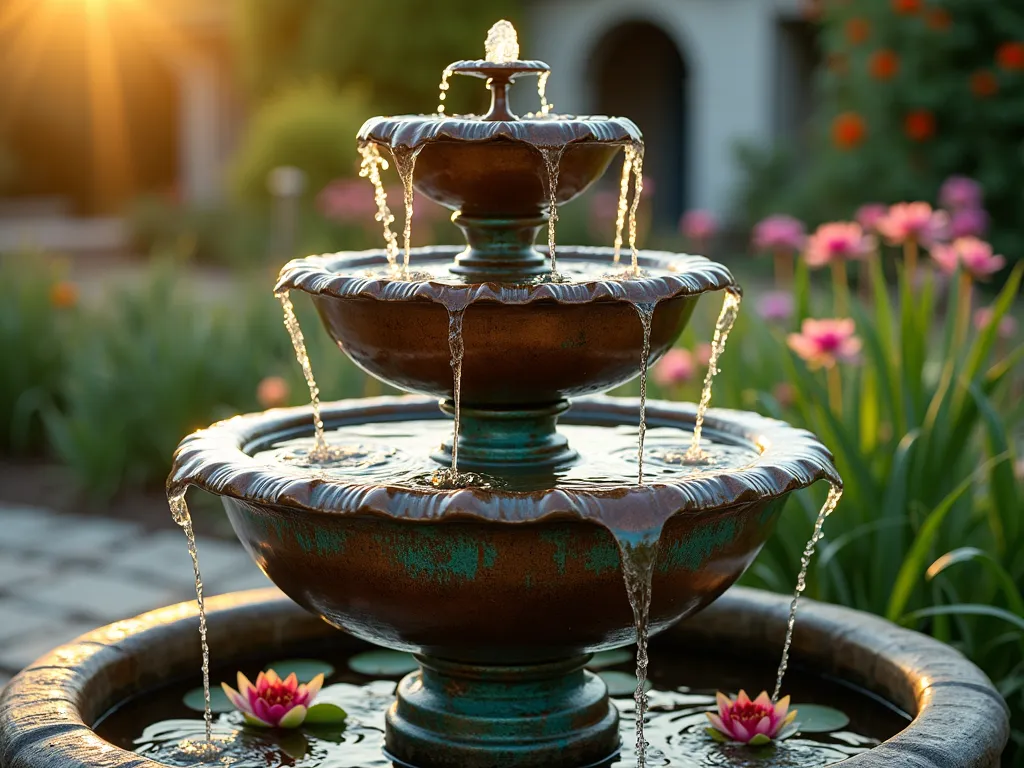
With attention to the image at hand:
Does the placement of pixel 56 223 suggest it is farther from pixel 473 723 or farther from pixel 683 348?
pixel 473 723

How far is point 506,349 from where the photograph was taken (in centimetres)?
205

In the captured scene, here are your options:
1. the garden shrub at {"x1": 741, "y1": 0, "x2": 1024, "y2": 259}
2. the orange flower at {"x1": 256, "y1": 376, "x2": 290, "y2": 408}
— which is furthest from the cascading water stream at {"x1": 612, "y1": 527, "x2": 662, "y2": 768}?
the garden shrub at {"x1": 741, "y1": 0, "x2": 1024, "y2": 259}

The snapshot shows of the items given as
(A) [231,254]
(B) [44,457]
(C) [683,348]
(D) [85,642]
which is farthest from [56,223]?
(D) [85,642]

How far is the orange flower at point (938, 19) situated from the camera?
10.0 metres

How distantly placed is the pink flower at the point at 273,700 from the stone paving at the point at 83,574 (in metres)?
1.48

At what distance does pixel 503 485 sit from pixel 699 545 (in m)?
0.34

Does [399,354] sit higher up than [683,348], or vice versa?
[399,354]

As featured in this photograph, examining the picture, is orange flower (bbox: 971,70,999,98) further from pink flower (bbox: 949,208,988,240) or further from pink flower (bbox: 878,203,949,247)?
pink flower (bbox: 878,203,949,247)

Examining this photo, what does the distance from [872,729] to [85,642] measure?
136 cm

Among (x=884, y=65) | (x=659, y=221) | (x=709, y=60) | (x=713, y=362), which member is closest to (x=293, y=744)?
(x=713, y=362)

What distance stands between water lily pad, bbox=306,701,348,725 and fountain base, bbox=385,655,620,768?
0.18 m

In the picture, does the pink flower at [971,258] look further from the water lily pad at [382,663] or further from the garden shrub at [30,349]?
the garden shrub at [30,349]

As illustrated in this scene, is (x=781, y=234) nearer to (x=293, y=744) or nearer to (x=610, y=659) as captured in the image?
(x=610, y=659)

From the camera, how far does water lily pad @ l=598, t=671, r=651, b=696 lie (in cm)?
271
